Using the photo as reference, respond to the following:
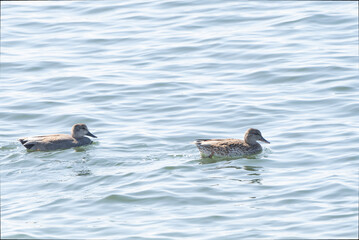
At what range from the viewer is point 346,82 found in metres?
18.9

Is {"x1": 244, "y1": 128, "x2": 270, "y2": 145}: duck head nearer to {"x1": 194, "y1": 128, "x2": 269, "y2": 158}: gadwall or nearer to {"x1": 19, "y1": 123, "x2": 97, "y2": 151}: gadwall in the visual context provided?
{"x1": 194, "y1": 128, "x2": 269, "y2": 158}: gadwall

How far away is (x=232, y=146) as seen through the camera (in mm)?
14758

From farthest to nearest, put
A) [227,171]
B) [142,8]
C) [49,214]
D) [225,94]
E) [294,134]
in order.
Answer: [142,8] < [225,94] < [294,134] < [227,171] < [49,214]

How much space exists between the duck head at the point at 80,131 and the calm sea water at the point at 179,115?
307mm

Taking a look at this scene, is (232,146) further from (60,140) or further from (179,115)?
(60,140)

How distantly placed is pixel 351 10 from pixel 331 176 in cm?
1309

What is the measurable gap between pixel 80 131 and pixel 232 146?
3.01 meters

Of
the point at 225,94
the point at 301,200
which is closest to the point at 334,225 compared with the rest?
the point at 301,200

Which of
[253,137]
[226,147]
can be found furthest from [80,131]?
[253,137]

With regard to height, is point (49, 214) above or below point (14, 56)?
below

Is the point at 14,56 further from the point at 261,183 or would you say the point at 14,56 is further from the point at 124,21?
the point at 261,183

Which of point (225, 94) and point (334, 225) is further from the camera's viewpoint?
point (225, 94)

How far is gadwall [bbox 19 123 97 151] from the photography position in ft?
49.5

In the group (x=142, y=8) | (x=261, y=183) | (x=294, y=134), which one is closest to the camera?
(x=261, y=183)
